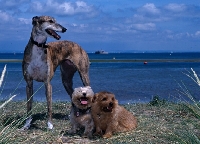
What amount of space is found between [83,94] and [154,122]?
1948 mm

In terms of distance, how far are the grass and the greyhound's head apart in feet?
5.03

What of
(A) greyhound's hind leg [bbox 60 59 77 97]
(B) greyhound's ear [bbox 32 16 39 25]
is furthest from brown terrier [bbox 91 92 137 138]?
(A) greyhound's hind leg [bbox 60 59 77 97]

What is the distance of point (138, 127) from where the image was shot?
7.63 metres

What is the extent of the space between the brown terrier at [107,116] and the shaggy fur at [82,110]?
0.34 ft

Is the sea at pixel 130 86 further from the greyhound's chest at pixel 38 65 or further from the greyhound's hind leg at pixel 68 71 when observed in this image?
the greyhound's hind leg at pixel 68 71

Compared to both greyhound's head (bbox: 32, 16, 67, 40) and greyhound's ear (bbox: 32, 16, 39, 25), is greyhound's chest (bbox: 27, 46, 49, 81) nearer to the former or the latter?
greyhound's head (bbox: 32, 16, 67, 40)

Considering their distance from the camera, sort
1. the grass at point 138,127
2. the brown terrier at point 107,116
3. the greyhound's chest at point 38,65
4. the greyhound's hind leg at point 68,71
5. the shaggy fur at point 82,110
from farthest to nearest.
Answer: the greyhound's hind leg at point 68,71
the greyhound's chest at point 38,65
the shaggy fur at point 82,110
the brown terrier at point 107,116
the grass at point 138,127

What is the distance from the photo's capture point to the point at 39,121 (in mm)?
8828

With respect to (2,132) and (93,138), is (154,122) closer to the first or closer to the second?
(93,138)

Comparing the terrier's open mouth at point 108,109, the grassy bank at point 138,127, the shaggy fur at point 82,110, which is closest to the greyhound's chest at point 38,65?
the grassy bank at point 138,127

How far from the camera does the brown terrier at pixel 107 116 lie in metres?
6.74

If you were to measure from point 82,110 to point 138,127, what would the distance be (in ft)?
3.75

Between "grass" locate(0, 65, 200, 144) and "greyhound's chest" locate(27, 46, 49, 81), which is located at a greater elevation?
"greyhound's chest" locate(27, 46, 49, 81)

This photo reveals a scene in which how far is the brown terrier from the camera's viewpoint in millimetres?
6738
